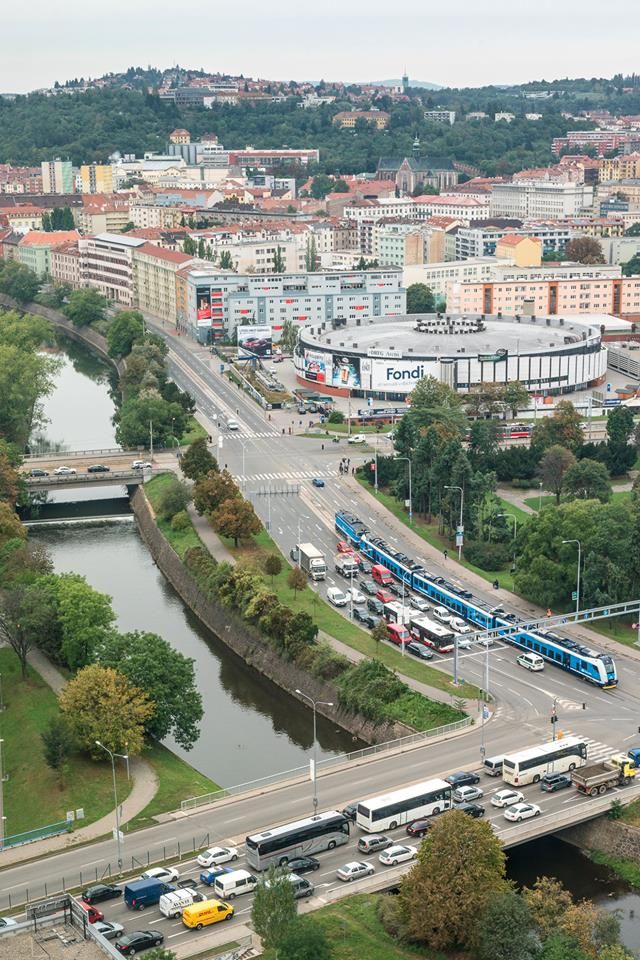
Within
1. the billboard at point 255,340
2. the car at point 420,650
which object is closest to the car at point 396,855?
the car at point 420,650

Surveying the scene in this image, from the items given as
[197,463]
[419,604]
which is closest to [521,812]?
[419,604]

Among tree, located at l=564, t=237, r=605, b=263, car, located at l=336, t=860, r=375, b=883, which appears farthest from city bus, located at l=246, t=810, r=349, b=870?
tree, located at l=564, t=237, r=605, b=263

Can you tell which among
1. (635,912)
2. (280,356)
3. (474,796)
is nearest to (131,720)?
(474,796)

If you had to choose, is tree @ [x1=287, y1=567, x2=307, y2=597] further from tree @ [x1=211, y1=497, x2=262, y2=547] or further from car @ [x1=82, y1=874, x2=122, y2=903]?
car @ [x1=82, y1=874, x2=122, y2=903]

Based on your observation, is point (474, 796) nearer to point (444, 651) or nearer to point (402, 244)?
point (444, 651)

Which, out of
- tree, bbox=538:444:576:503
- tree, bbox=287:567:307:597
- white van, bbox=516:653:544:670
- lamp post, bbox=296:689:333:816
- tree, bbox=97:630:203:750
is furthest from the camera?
tree, bbox=538:444:576:503

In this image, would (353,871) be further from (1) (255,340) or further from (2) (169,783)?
(1) (255,340)

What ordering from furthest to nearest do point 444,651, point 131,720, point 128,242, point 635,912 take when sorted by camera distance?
point 128,242 < point 444,651 < point 131,720 < point 635,912
